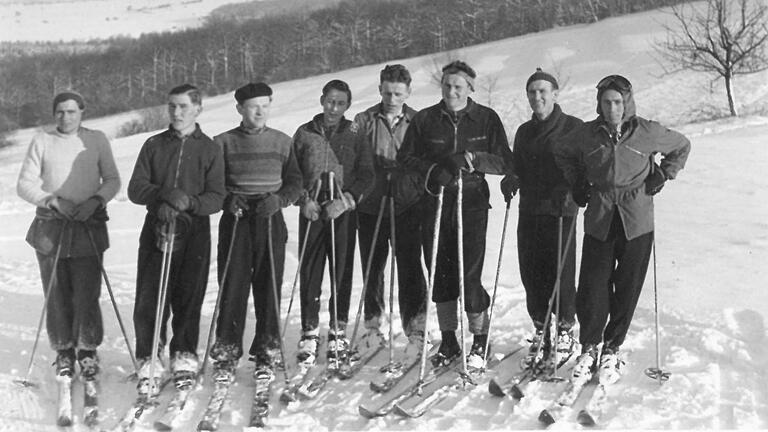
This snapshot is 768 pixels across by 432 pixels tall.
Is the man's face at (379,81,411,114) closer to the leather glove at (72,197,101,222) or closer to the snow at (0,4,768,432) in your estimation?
the snow at (0,4,768,432)

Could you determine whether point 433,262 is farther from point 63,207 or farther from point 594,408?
point 63,207

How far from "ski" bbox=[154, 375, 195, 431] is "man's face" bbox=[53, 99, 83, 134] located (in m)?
1.69

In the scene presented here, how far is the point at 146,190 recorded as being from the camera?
12.7 feet

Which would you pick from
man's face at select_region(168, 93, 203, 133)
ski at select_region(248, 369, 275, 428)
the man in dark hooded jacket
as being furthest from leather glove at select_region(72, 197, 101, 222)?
the man in dark hooded jacket

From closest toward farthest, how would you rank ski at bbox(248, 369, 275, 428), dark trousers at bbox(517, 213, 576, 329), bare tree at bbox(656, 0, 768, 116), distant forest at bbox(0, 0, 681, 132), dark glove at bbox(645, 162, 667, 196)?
ski at bbox(248, 369, 275, 428)
dark glove at bbox(645, 162, 667, 196)
dark trousers at bbox(517, 213, 576, 329)
distant forest at bbox(0, 0, 681, 132)
bare tree at bbox(656, 0, 768, 116)

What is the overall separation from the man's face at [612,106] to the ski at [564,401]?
59.8 inches

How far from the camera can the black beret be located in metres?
3.97

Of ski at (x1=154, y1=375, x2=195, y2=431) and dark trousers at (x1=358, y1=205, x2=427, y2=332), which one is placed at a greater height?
dark trousers at (x1=358, y1=205, x2=427, y2=332)

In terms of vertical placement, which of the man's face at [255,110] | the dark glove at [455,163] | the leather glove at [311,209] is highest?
the man's face at [255,110]

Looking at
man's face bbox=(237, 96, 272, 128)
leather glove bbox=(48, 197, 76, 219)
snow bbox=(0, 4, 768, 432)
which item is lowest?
snow bbox=(0, 4, 768, 432)

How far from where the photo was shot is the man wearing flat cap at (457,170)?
4047 millimetres

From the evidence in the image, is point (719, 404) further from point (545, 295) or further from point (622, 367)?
point (545, 295)

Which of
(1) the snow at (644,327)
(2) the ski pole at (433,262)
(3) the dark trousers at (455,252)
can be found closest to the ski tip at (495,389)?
(1) the snow at (644,327)

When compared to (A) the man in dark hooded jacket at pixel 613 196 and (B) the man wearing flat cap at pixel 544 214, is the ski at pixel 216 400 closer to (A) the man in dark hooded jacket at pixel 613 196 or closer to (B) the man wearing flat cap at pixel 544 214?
(B) the man wearing flat cap at pixel 544 214
